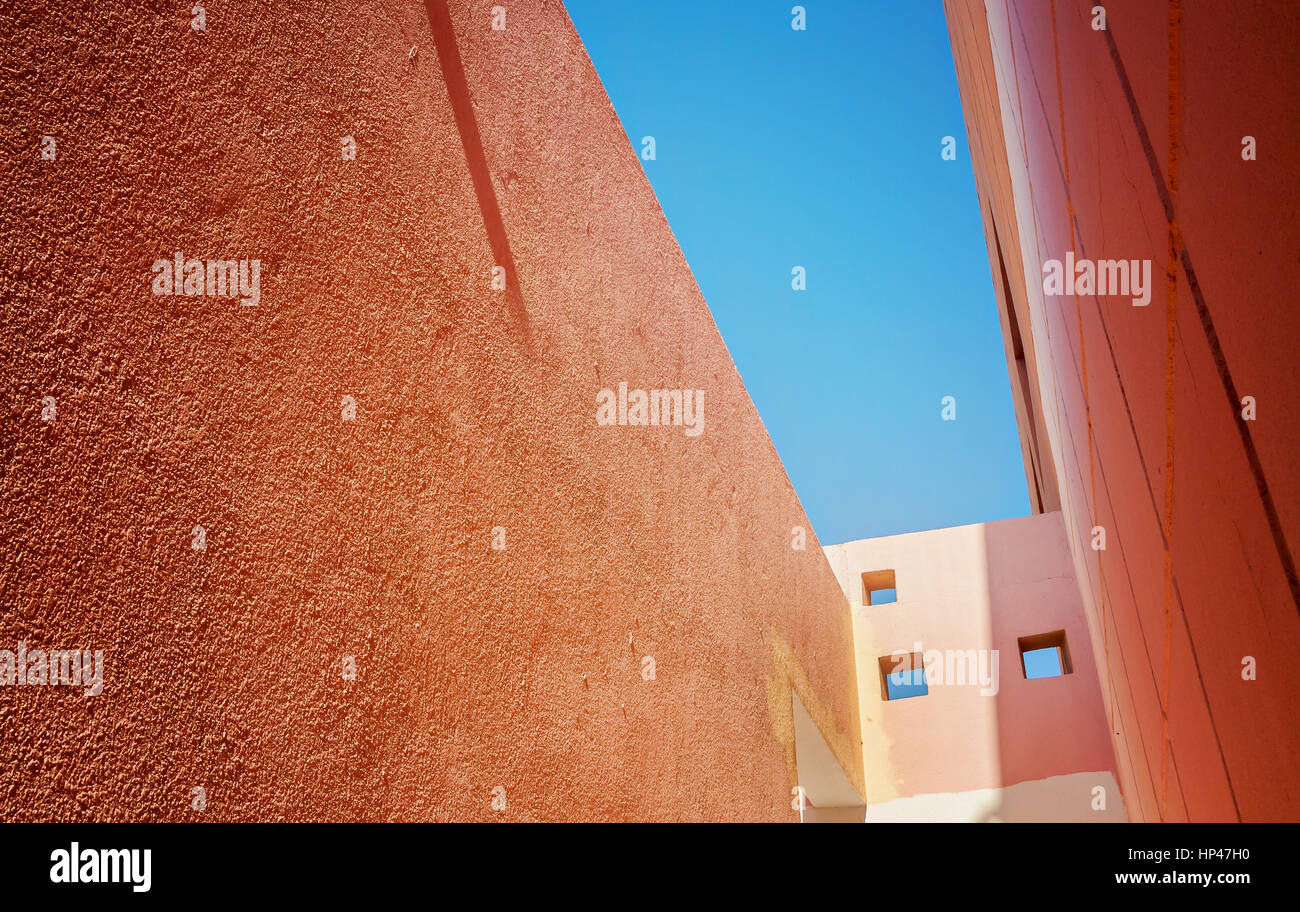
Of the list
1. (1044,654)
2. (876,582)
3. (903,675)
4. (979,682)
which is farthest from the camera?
(876,582)

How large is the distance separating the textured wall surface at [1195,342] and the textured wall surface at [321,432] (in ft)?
4.11

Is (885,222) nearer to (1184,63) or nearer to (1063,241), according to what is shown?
(1063,241)

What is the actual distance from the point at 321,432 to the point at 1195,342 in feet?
4.27

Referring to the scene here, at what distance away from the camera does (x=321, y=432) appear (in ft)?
4.98

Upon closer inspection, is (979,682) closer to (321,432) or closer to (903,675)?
(903,675)

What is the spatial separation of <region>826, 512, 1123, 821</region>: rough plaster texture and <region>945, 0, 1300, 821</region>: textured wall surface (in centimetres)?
490

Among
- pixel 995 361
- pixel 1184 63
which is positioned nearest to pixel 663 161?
pixel 1184 63

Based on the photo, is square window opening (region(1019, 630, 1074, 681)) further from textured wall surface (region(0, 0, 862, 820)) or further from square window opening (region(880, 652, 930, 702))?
textured wall surface (region(0, 0, 862, 820))

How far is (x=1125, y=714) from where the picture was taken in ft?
14.5

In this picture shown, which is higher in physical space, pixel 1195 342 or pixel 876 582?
pixel 876 582

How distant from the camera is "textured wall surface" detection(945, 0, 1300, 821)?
88 centimetres

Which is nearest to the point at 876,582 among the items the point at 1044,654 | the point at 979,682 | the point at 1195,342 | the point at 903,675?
the point at 903,675

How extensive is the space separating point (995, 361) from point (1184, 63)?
1019cm

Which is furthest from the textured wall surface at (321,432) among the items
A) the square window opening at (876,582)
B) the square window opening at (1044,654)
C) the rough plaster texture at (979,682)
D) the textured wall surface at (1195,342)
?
the square window opening at (876,582)
